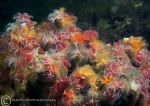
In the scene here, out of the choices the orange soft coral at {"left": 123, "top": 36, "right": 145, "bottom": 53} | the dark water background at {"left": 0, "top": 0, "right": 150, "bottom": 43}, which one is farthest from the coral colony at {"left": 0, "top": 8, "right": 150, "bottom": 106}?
the dark water background at {"left": 0, "top": 0, "right": 150, "bottom": 43}

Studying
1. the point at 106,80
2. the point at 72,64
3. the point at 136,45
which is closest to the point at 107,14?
the point at 136,45

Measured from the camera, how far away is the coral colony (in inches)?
135

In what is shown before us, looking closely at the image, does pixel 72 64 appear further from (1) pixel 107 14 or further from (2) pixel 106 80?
(1) pixel 107 14

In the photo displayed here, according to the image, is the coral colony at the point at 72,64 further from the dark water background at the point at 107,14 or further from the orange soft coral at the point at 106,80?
the dark water background at the point at 107,14

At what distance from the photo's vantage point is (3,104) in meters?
3.60

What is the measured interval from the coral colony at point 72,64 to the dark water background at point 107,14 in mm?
1416

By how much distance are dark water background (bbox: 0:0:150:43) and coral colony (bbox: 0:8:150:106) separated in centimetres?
142

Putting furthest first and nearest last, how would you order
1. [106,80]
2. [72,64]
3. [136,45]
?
[136,45], [72,64], [106,80]

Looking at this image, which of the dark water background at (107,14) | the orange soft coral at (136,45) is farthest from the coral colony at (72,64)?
the dark water background at (107,14)

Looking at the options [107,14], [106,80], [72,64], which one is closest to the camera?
[106,80]

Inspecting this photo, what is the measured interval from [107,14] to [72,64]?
93.3 inches

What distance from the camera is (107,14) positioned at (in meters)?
5.78

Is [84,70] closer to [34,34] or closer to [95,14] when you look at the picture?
[34,34]

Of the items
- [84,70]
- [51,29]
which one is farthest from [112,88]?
[51,29]
